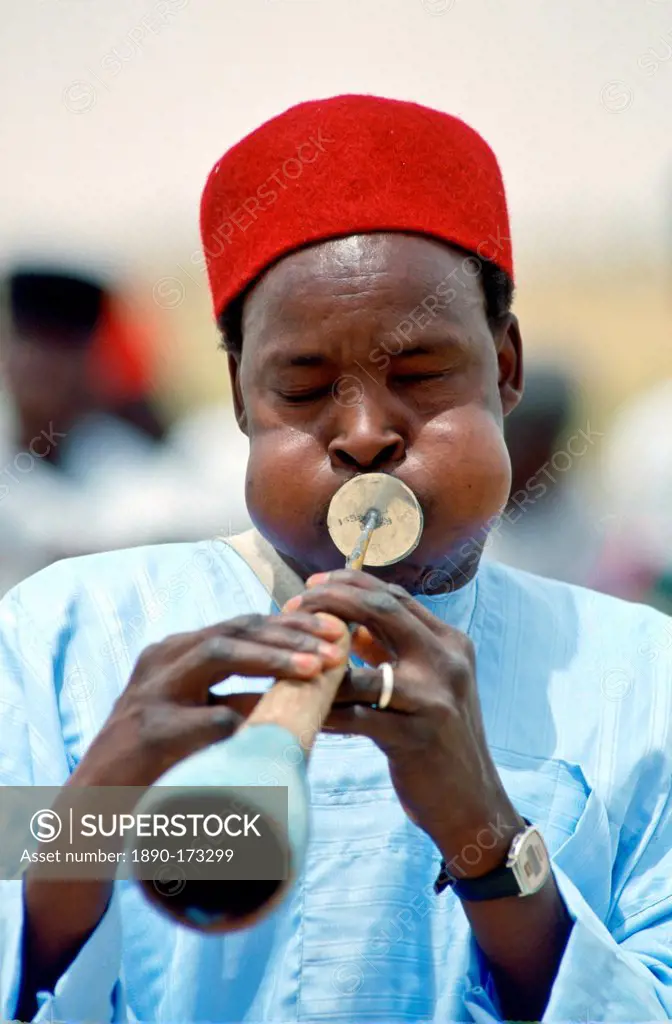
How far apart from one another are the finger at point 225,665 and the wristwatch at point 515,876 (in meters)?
0.29

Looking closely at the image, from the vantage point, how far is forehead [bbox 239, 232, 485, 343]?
1210mm

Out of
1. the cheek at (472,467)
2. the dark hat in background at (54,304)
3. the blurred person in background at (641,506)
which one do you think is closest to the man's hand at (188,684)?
the cheek at (472,467)

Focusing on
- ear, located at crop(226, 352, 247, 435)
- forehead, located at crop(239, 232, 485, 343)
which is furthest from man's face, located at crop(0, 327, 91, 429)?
→ forehead, located at crop(239, 232, 485, 343)

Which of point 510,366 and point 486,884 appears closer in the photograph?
point 486,884

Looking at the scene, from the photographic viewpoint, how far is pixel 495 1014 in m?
1.17

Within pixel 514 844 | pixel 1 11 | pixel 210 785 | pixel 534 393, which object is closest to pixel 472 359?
pixel 514 844

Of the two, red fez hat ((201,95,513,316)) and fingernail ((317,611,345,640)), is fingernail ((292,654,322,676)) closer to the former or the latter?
fingernail ((317,611,345,640))

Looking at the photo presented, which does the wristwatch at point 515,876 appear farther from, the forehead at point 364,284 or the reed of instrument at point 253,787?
the forehead at point 364,284

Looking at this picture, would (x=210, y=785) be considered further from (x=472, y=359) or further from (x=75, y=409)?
(x=75, y=409)

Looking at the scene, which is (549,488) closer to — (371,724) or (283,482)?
(283,482)

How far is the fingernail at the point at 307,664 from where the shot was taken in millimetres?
869

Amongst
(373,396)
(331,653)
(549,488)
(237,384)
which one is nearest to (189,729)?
(331,653)

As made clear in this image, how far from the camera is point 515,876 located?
1.05m

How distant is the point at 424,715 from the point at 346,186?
61 cm
